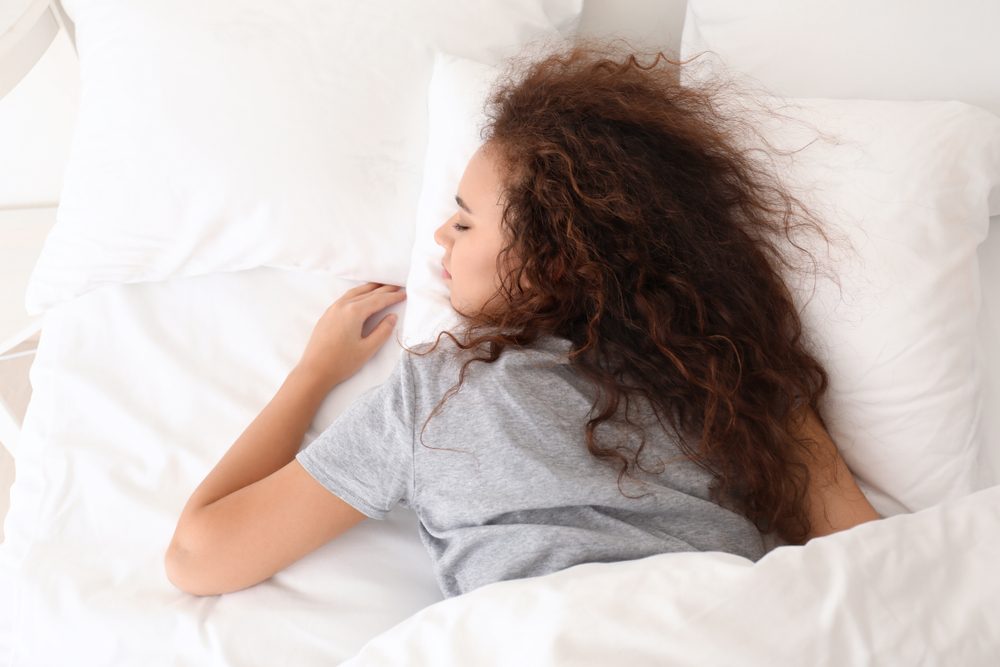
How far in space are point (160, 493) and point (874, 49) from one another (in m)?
1.06

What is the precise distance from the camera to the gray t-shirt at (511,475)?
2.72 feet

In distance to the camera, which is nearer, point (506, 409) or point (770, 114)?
point (506, 409)

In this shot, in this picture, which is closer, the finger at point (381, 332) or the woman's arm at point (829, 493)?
the woman's arm at point (829, 493)

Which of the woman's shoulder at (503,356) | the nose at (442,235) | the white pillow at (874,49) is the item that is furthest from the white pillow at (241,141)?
the white pillow at (874,49)

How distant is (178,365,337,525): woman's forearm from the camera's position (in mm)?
960

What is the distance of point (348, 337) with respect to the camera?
1108 millimetres

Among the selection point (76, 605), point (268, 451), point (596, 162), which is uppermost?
point (596, 162)

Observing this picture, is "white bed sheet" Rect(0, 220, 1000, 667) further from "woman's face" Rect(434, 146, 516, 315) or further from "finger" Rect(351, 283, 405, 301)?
"woman's face" Rect(434, 146, 516, 315)

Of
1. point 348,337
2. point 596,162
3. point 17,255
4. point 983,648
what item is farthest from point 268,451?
point 17,255

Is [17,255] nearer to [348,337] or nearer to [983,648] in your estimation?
[348,337]

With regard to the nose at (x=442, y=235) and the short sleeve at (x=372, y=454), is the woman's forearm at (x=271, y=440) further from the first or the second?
the nose at (x=442, y=235)

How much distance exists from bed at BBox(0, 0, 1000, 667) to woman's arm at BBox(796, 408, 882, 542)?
0.04 metres

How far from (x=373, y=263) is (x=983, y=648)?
33.2 inches

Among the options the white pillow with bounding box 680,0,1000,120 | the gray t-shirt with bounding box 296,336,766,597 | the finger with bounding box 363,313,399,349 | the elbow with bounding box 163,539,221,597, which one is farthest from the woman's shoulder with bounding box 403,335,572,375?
the white pillow with bounding box 680,0,1000,120
